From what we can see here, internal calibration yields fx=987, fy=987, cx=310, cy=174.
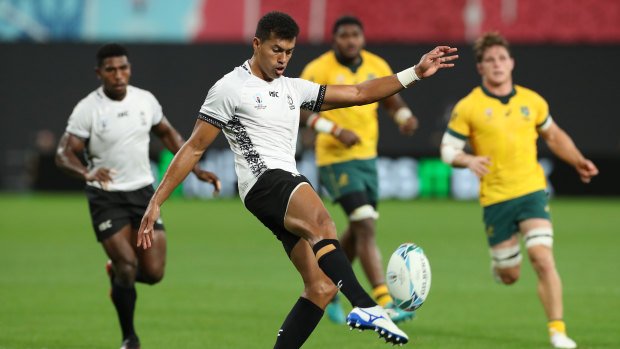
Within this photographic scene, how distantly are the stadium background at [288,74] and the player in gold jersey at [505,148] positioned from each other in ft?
11.7

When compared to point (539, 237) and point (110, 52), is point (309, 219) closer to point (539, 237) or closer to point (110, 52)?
point (539, 237)

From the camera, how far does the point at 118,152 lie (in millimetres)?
8492

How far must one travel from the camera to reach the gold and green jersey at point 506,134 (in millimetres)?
8672

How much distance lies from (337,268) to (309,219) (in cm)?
38

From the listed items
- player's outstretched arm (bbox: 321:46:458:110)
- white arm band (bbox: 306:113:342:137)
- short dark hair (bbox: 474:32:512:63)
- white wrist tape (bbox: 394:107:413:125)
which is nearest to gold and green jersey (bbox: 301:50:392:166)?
white wrist tape (bbox: 394:107:413:125)

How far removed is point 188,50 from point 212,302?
18.1m

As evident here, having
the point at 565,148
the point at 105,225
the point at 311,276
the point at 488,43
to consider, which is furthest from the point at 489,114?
the point at 105,225

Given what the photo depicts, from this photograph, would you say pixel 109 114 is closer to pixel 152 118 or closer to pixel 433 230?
pixel 152 118

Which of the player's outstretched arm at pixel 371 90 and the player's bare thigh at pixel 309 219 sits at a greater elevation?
the player's outstretched arm at pixel 371 90

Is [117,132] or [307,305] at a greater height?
[117,132]

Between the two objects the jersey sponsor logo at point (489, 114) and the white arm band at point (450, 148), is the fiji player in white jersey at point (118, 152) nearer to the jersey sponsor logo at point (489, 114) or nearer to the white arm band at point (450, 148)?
the white arm band at point (450, 148)

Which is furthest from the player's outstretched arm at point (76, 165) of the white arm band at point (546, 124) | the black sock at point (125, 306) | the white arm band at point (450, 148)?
the white arm band at point (546, 124)

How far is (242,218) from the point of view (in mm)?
21578

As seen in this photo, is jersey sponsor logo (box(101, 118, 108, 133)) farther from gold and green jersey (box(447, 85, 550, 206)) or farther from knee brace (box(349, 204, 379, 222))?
gold and green jersey (box(447, 85, 550, 206))
